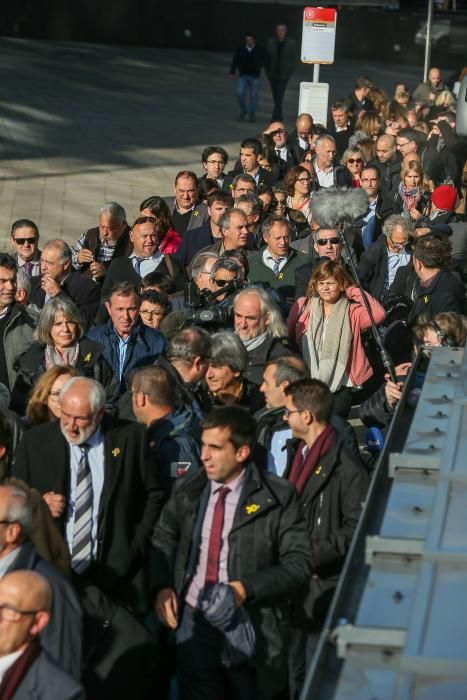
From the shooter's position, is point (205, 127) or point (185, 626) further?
point (205, 127)

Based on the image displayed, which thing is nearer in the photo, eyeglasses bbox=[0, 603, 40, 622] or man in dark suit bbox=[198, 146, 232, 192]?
eyeglasses bbox=[0, 603, 40, 622]

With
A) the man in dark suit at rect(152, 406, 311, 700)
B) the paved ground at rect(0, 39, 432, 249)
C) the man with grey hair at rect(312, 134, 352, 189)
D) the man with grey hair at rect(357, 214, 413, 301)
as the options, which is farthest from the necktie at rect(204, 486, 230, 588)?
the paved ground at rect(0, 39, 432, 249)

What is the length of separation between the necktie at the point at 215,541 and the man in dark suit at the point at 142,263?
565 cm

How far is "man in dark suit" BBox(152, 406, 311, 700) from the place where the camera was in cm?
689

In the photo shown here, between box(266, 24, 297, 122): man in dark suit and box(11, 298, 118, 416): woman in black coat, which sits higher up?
box(11, 298, 118, 416): woman in black coat

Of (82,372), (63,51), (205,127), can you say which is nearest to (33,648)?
(82,372)

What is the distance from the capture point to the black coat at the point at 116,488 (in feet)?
25.1

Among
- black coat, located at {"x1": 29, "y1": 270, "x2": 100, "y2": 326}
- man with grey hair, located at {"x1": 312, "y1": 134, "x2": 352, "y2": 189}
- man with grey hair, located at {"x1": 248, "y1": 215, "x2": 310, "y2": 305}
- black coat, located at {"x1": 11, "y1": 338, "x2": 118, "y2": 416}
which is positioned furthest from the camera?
man with grey hair, located at {"x1": 312, "y1": 134, "x2": 352, "y2": 189}

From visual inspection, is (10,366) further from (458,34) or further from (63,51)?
(458,34)

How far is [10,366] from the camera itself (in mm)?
10492

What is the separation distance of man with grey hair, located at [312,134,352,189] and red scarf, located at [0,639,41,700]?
1170cm

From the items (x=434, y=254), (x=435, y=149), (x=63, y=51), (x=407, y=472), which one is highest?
(x=407, y=472)

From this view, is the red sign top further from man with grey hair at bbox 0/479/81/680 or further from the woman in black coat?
man with grey hair at bbox 0/479/81/680

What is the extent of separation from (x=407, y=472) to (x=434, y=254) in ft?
19.7
